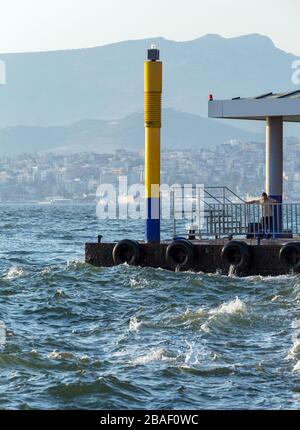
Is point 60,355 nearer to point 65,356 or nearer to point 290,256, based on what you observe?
point 65,356

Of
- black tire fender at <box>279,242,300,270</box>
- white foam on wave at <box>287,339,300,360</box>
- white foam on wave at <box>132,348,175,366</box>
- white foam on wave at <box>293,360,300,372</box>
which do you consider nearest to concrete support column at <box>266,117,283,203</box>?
black tire fender at <box>279,242,300,270</box>

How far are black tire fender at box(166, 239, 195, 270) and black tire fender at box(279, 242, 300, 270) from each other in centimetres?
206

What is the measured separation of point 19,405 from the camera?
15.8 m

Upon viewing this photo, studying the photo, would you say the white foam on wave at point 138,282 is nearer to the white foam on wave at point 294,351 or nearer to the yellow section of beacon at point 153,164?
the yellow section of beacon at point 153,164

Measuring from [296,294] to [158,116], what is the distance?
20.6ft

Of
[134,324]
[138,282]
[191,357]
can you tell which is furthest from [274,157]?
[191,357]

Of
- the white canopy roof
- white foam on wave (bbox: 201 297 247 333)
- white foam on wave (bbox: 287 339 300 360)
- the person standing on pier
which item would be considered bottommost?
white foam on wave (bbox: 287 339 300 360)

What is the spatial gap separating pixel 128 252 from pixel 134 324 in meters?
7.81

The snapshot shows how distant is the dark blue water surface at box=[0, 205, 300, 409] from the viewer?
53.8ft

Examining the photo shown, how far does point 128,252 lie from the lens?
29.7 meters

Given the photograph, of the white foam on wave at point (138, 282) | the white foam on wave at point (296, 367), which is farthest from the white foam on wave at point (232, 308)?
the white foam on wave at point (296, 367)

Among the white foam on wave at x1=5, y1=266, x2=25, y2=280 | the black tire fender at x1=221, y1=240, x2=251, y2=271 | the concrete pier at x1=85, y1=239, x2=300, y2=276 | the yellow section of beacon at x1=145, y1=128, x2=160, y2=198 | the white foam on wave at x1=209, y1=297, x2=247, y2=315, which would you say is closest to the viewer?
the white foam on wave at x1=209, y1=297, x2=247, y2=315

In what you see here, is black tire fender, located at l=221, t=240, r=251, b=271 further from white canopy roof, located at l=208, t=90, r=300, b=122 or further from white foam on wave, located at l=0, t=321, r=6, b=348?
white foam on wave, located at l=0, t=321, r=6, b=348
